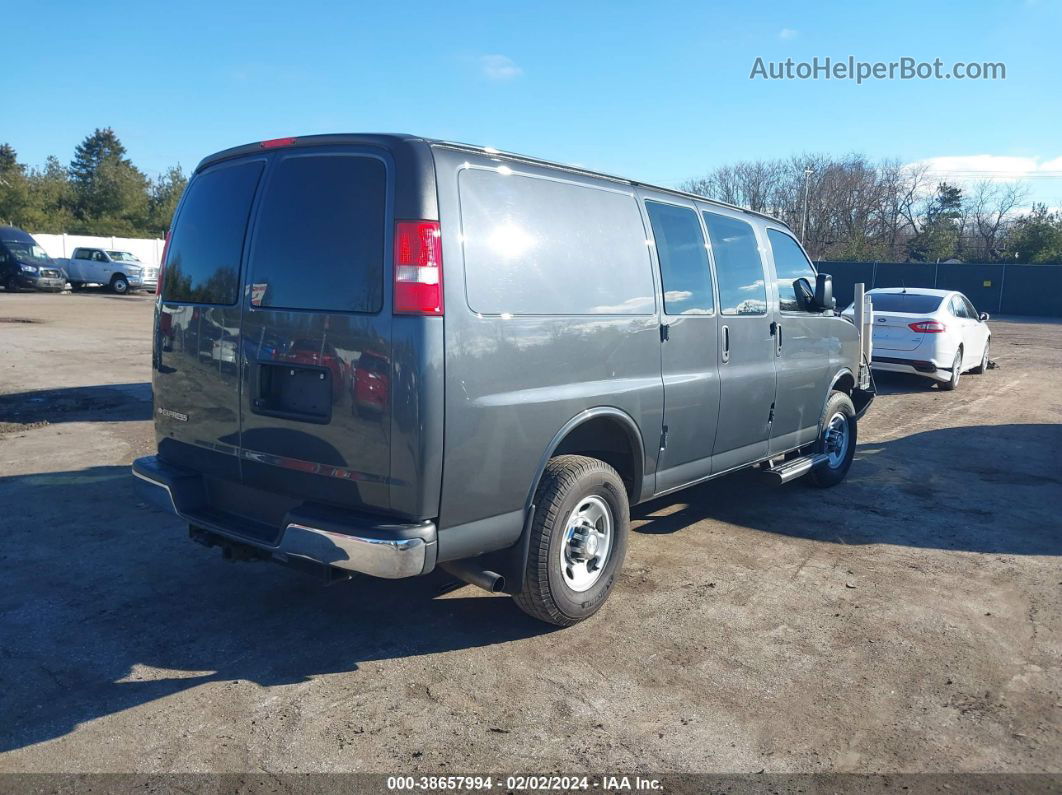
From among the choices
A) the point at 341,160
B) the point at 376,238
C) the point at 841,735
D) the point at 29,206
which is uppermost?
the point at 29,206

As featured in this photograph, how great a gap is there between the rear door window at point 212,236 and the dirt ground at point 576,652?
173 centimetres

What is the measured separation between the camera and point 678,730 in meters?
3.37

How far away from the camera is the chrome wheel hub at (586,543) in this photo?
4230 millimetres

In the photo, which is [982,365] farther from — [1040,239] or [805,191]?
[805,191]

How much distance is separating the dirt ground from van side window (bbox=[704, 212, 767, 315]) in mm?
1693

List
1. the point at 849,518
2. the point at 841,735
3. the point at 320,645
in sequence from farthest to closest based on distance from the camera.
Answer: the point at 849,518 < the point at 320,645 < the point at 841,735

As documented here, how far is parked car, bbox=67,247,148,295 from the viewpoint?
34.3m

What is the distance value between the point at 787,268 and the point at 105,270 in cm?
3476

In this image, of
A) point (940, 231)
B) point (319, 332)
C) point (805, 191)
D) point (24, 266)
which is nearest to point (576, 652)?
point (319, 332)

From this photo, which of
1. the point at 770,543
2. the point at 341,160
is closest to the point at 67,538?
the point at 341,160

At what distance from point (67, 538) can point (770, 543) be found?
4836mm

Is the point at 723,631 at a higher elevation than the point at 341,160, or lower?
lower

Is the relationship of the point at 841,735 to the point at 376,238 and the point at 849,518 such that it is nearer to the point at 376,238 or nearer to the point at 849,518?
the point at 376,238

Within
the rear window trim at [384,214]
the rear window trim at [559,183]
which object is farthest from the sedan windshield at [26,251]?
the rear window trim at [559,183]
